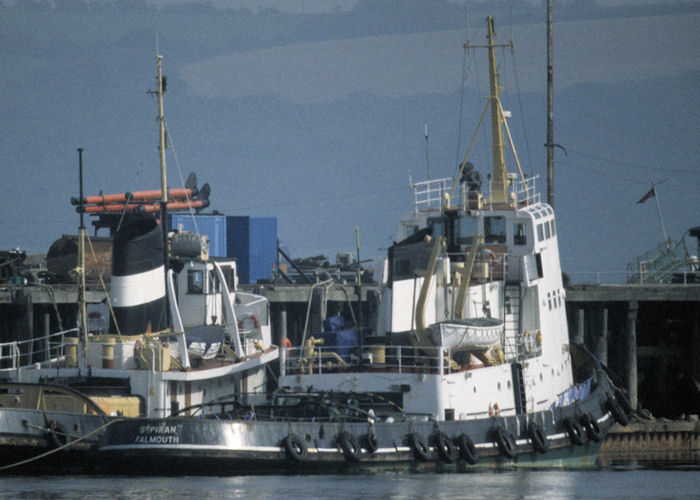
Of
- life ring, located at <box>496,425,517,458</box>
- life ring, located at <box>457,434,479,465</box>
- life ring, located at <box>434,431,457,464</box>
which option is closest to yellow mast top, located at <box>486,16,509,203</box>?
life ring, located at <box>496,425,517,458</box>

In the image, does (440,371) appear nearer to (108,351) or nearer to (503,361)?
(503,361)

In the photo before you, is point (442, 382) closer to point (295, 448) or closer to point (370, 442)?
point (370, 442)

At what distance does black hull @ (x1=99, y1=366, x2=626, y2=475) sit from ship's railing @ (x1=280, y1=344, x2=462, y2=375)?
1.45 metres

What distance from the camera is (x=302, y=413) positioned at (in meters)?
26.4

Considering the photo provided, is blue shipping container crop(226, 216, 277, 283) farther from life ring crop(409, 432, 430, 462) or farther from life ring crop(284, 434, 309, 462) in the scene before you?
life ring crop(284, 434, 309, 462)

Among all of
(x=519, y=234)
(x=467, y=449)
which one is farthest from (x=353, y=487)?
(x=519, y=234)

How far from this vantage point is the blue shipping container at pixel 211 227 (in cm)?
5922

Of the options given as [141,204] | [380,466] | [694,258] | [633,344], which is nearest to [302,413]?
[380,466]

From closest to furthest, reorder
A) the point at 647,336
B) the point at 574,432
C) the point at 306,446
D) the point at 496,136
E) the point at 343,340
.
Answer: the point at 306,446, the point at 574,432, the point at 343,340, the point at 496,136, the point at 647,336

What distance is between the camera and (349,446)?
83.2 feet

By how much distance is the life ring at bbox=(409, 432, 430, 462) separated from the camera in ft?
85.6

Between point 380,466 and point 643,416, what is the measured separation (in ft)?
42.8

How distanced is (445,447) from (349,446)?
2.23 meters

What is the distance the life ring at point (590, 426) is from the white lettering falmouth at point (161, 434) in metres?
10.4
